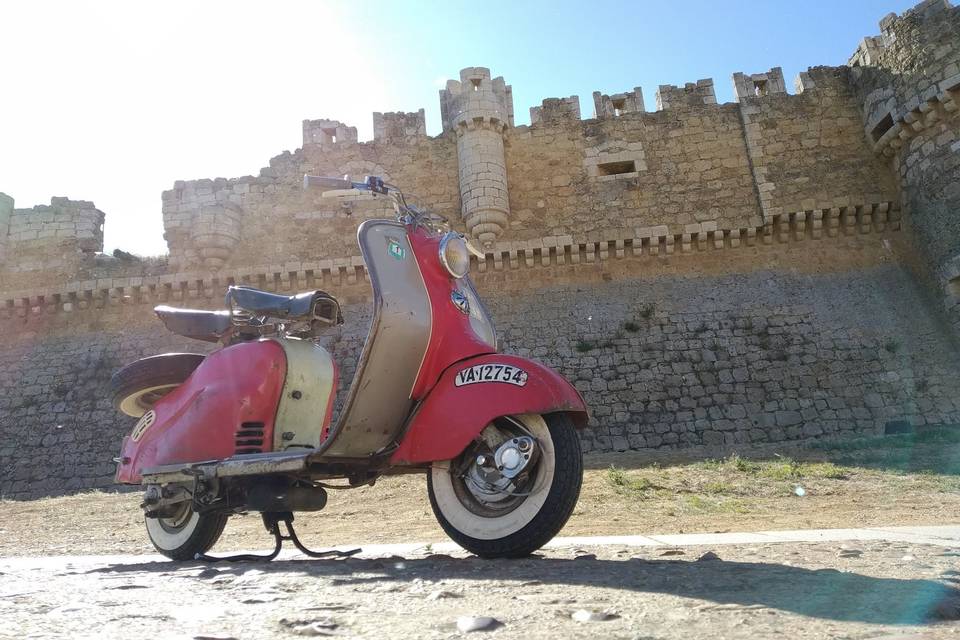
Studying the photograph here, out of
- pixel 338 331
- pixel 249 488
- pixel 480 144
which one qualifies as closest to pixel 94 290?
pixel 338 331

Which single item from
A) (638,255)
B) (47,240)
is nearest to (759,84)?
(638,255)

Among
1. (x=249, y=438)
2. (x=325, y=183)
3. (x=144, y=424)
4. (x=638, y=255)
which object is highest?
(x=638, y=255)

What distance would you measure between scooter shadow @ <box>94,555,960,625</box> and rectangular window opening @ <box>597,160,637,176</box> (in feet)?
38.6

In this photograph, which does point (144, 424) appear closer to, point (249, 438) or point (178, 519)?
point (178, 519)

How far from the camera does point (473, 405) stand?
2645mm

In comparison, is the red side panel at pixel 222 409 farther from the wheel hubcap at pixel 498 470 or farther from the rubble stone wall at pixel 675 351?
the rubble stone wall at pixel 675 351

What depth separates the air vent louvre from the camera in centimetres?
323

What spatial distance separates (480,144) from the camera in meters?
12.8

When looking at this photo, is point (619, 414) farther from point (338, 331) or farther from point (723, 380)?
point (338, 331)

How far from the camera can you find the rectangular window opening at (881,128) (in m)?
12.1

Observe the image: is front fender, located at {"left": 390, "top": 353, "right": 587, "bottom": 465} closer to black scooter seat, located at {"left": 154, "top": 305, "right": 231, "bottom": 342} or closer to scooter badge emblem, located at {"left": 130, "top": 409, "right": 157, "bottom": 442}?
black scooter seat, located at {"left": 154, "top": 305, "right": 231, "bottom": 342}

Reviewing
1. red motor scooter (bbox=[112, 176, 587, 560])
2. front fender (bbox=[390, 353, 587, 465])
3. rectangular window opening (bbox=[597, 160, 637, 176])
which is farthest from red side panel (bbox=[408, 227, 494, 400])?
rectangular window opening (bbox=[597, 160, 637, 176])

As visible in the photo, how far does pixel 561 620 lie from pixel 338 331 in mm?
11950

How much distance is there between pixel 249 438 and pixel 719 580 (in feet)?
7.95
